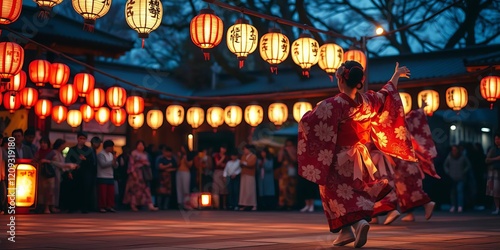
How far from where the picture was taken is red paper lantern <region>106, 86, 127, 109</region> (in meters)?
19.3

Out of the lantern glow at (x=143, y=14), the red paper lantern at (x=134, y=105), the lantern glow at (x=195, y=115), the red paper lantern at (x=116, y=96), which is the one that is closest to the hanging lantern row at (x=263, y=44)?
the lantern glow at (x=143, y=14)

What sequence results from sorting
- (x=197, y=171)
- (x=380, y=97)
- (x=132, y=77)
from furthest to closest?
(x=132, y=77), (x=197, y=171), (x=380, y=97)

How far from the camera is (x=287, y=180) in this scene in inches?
755

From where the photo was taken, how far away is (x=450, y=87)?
772 inches

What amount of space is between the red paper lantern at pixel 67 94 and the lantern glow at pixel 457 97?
31.2 feet

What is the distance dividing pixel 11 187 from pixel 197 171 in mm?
7811

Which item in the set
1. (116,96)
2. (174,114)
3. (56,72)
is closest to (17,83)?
(56,72)

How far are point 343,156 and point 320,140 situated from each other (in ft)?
0.92

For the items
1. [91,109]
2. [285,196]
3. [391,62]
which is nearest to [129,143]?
[91,109]

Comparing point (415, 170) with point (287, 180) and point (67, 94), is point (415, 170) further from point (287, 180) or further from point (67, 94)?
point (67, 94)

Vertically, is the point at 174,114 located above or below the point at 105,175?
above

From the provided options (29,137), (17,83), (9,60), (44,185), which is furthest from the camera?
(17,83)

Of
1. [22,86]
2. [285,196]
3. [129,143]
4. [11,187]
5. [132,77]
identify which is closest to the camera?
[11,187]

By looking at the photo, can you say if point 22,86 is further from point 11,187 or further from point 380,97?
point 380,97
